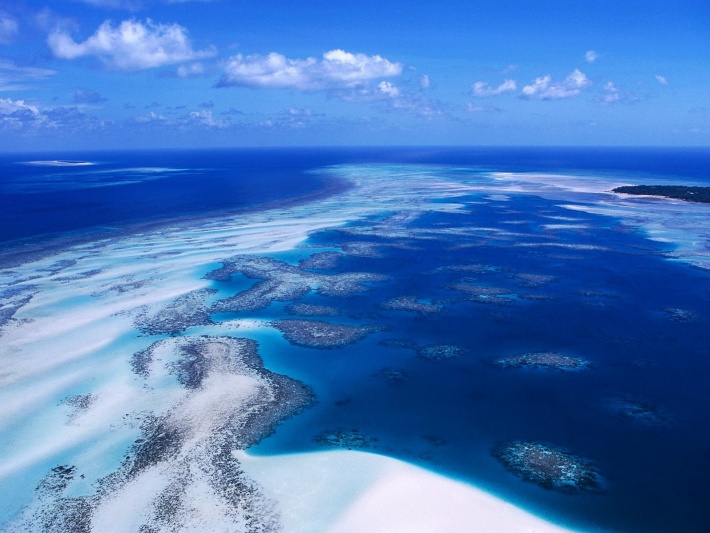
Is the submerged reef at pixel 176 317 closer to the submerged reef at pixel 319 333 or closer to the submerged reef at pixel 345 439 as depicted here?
the submerged reef at pixel 319 333

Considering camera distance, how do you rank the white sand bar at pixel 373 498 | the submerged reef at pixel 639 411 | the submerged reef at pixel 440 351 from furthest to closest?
the submerged reef at pixel 440 351, the submerged reef at pixel 639 411, the white sand bar at pixel 373 498

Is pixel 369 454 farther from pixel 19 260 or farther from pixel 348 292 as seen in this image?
pixel 19 260

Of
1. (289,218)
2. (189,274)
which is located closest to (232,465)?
(189,274)

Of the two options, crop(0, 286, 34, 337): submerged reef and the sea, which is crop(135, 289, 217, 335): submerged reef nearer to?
the sea

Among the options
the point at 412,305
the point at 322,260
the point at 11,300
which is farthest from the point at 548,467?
the point at 11,300

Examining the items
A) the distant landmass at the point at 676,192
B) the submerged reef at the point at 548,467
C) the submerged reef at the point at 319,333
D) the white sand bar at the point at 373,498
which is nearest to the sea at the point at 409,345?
the submerged reef at the point at 548,467

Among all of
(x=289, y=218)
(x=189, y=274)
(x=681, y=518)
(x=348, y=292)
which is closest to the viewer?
(x=681, y=518)

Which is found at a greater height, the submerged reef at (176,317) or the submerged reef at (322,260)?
the submerged reef at (322,260)
